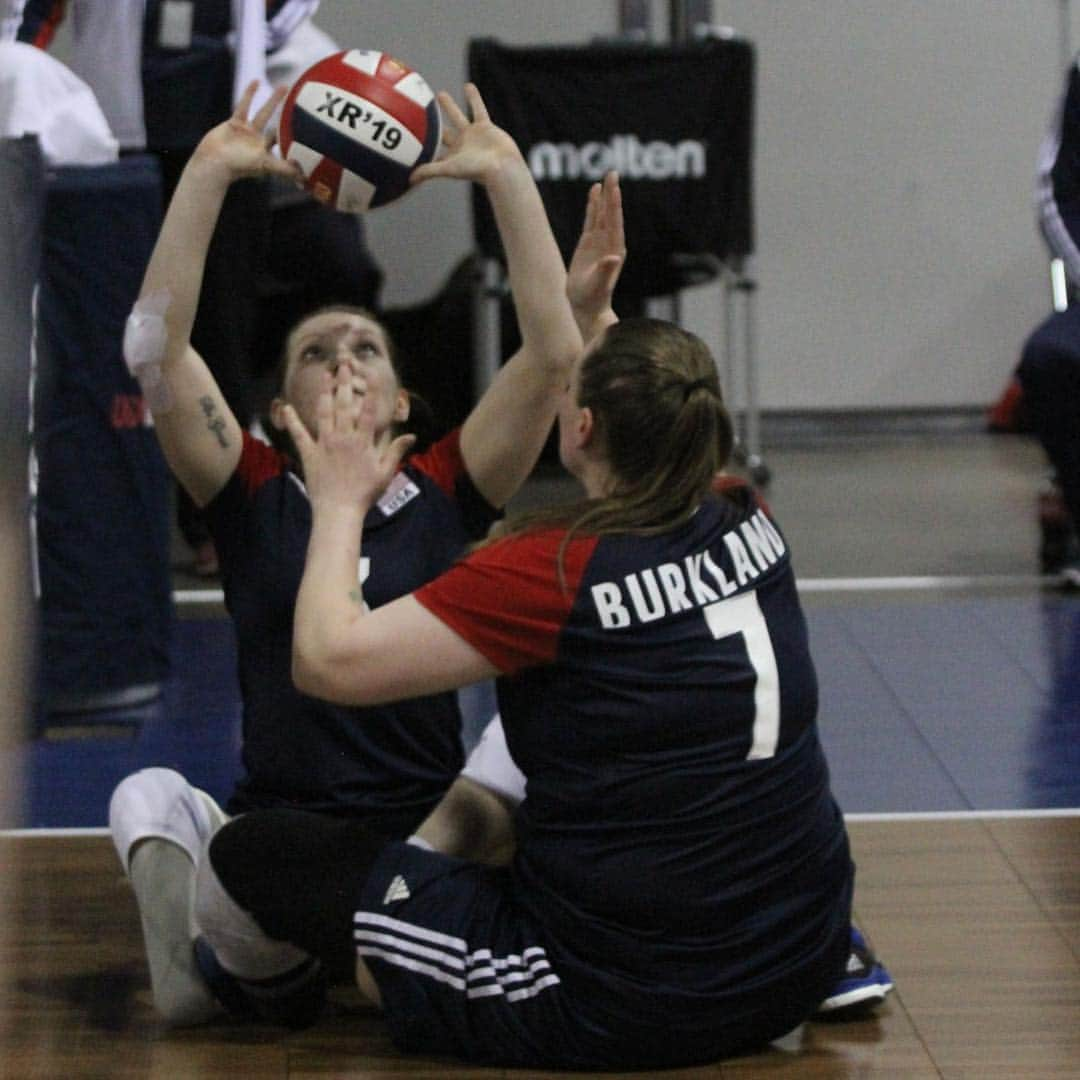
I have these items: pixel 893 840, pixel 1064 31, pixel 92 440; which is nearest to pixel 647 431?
pixel 893 840

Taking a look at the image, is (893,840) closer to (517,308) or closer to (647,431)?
(517,308)

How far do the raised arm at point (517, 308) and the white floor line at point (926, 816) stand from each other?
1.09 meters

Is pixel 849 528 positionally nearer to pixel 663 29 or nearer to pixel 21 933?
pixel 663 29

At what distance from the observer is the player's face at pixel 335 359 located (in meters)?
3.17

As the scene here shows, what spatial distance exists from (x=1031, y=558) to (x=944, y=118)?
2481mm

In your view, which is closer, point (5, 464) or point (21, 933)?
point (5, 464)

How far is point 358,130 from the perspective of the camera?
10.6 feet

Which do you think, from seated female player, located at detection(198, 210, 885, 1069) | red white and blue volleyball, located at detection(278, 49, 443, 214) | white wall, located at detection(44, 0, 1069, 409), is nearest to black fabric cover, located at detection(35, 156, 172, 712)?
red white and blue volleyball, located at detection(278, 49, 443, 214)

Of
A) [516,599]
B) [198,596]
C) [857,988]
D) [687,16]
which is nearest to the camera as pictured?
[516,599]

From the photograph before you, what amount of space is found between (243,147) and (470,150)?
0.31 meters

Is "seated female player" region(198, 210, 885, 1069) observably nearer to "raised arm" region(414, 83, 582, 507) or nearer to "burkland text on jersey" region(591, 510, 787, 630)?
"burkland text on jersey" region(591, 510, 787, 630)

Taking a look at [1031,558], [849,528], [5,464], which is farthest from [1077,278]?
[5,464]

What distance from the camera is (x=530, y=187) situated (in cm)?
314

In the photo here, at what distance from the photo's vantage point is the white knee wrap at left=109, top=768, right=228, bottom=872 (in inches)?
123
